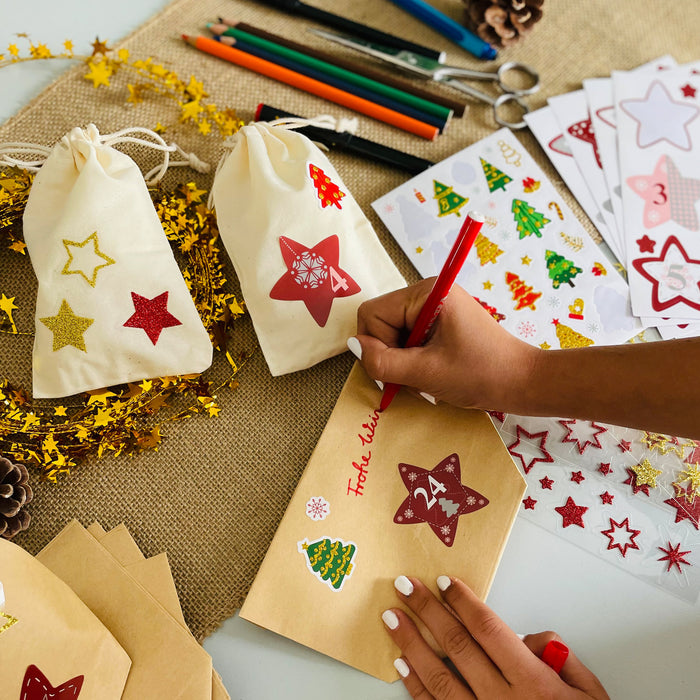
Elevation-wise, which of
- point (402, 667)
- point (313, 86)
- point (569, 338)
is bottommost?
point (402, 667)

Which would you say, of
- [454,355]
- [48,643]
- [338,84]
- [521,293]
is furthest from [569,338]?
[48,643]

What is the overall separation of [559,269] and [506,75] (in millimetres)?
286

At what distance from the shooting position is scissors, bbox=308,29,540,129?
2.45ft

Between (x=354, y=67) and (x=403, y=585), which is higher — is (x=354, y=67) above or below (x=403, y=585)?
above

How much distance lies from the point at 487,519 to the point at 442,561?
57 millimetres

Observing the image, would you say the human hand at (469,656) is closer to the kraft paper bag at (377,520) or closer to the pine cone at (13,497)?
the kraft paper bag at (377,520)

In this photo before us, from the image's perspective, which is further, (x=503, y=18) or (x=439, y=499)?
(x=503, y=18)

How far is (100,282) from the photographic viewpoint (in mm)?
566

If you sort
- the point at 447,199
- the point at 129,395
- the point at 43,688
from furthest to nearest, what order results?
the point at 447,199, the point at 129,395, the point at 43,688

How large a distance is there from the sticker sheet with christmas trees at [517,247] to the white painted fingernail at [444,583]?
0.83 ft

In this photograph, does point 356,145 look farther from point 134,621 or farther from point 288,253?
point 134,621

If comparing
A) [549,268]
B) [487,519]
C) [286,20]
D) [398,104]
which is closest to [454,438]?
[487,519]

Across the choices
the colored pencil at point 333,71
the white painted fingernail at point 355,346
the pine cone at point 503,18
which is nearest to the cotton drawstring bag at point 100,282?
the white painted fingernail at point 355,346

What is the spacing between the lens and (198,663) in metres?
0.50
